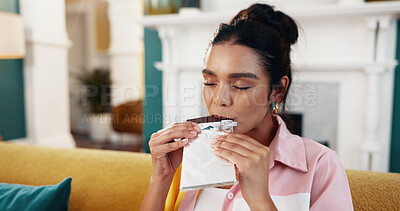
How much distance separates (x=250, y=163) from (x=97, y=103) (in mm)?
5064

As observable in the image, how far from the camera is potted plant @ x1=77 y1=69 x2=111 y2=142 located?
17.9ft

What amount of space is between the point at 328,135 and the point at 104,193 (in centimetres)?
202

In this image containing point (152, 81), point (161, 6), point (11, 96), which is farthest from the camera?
point (11, 96)

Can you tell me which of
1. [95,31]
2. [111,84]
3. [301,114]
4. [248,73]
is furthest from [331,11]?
[95,31]

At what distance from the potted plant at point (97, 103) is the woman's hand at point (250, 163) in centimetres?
485

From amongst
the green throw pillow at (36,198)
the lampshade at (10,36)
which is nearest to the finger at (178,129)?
the green throw pillow at (36,198)

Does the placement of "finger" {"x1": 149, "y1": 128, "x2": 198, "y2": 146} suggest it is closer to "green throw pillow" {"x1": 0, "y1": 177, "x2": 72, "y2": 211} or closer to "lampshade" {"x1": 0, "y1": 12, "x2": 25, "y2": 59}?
"green throw pillow" {"x1": 0, "y1": 177, "x2": 72, "y2": 211}

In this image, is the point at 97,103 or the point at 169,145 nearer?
the point at 169,145

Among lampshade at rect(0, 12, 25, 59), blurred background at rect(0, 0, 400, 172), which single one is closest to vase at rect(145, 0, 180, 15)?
blurred background at rect(0, 0, 400, 172)

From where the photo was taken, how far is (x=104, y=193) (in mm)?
1242

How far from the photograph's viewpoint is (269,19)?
111 centimetres

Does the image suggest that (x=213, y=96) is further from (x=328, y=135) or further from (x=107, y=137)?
(x=107, y=137)

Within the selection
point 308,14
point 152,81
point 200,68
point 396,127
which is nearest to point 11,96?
point 152,81

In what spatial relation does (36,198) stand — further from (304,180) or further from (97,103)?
(97,103)
